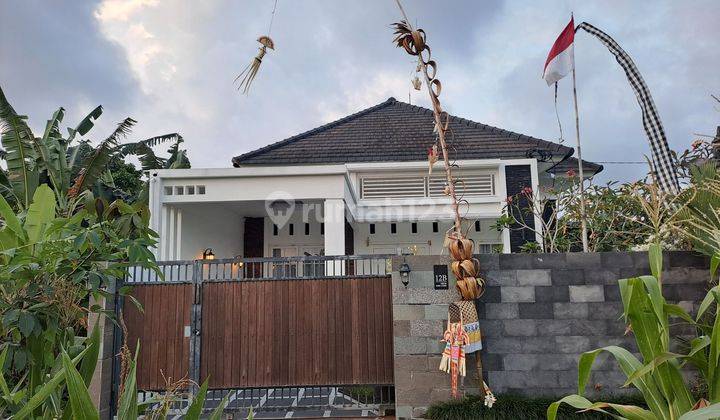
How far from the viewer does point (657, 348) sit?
1.93 meters

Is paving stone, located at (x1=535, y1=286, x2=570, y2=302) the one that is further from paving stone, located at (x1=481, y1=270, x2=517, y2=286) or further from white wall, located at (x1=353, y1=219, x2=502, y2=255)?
white wall, located at (x1=353, y1=219, x2=502, y2=255)

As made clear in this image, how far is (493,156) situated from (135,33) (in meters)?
8.09

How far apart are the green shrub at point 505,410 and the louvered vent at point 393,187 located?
612cm

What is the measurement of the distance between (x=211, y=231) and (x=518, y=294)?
22.0ft

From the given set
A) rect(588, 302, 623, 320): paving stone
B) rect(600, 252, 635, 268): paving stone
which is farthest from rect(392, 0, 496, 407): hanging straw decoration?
rect(600, 252, 635, 268): paving stone

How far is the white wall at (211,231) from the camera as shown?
319 inches

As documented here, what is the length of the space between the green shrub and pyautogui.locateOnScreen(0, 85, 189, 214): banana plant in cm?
388

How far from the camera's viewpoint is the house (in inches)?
291

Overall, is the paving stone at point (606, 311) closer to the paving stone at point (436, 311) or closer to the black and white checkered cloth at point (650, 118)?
the paving stone at point (436, 311)

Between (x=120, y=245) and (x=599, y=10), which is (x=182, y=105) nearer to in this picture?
(x=599, y=10)

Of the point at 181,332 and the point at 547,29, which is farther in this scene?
the point at 547,29

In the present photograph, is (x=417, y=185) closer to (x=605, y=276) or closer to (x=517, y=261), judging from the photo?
(x=517, y=261)

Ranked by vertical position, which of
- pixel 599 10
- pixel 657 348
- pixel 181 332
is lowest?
pixel 181 332

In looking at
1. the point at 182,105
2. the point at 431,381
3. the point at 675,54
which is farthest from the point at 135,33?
the point at 675,54
